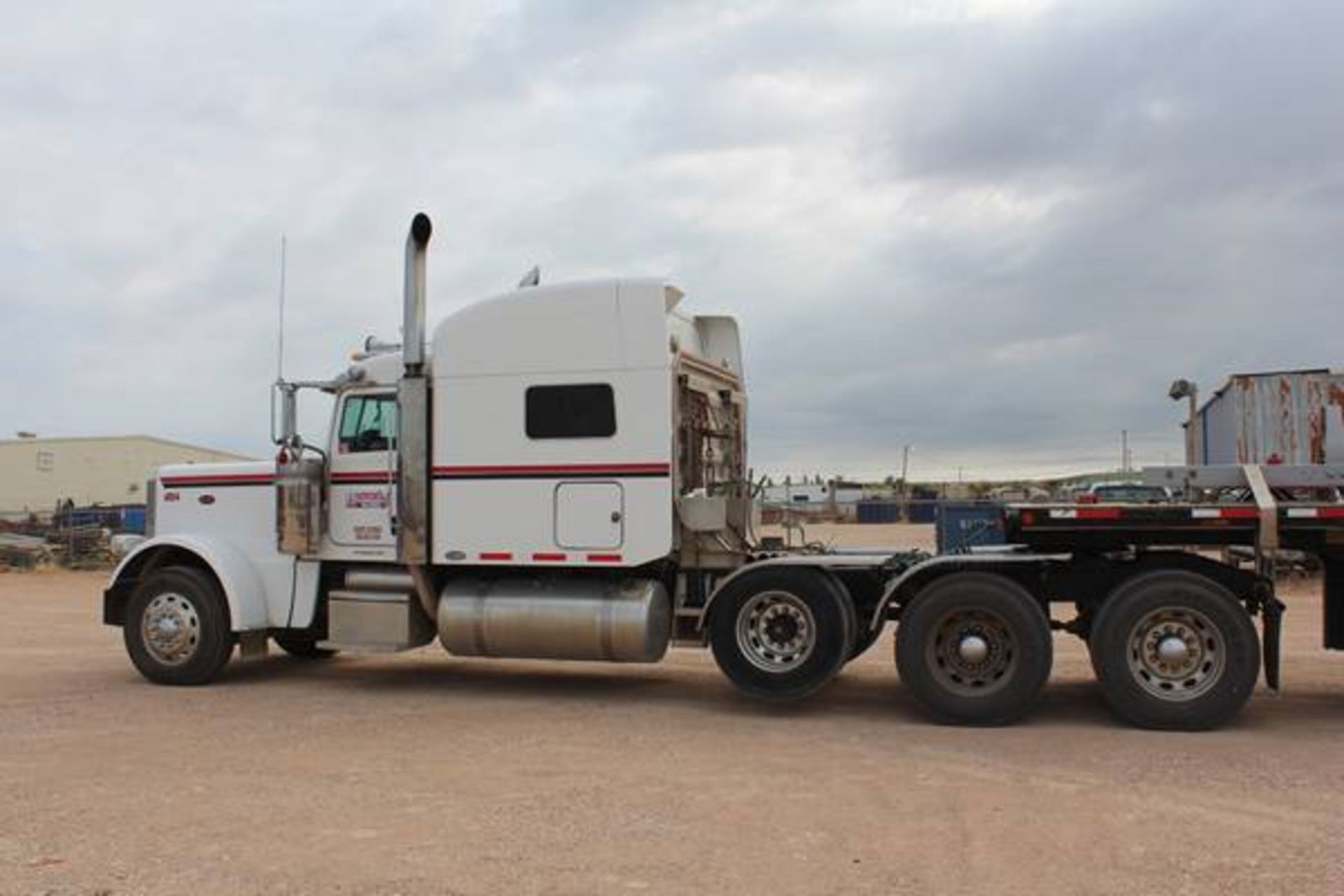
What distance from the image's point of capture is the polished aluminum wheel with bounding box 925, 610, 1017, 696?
869 cm

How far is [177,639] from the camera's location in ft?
35.1

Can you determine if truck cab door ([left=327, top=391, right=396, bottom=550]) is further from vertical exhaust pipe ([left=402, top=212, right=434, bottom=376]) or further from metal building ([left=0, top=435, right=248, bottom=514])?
metal building ([left=0, top=435, right=248, bottom=514])

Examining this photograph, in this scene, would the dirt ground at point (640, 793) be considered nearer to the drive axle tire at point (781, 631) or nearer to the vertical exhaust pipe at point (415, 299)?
the drive axle tire at point (781, 631)

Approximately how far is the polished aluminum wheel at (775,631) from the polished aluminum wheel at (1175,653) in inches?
91.0

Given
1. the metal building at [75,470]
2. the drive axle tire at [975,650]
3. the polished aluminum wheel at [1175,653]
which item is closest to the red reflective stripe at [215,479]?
the drive axle tire at [975,650]

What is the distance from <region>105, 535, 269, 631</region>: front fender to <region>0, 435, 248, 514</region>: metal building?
199 feet

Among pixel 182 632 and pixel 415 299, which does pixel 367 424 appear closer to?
pixel 415 299

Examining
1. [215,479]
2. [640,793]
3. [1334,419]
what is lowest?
[640,793]

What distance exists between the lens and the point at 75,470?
72.1m

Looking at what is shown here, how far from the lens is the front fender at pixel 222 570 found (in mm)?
10680

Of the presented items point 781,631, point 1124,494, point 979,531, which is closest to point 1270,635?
point 1124,494

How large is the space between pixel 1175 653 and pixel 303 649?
8442mm

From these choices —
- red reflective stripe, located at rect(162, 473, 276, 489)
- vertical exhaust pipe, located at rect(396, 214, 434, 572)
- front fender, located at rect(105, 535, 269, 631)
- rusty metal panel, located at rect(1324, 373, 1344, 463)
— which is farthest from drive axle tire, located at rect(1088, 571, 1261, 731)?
red reflective stripe, located at rect(162, 473, 276, 489)

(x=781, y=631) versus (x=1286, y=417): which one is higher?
(x=1286, y=417)
